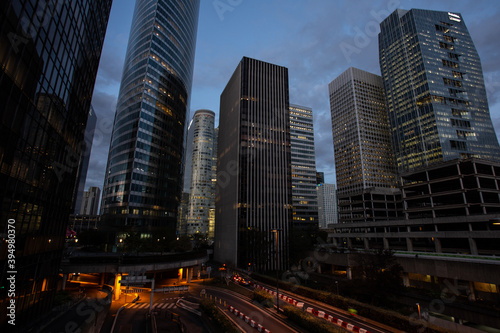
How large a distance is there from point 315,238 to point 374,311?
315 feet

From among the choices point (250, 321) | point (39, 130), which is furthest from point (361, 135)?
point (39, 130)

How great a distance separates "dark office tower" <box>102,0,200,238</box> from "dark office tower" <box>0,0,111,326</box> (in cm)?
4410

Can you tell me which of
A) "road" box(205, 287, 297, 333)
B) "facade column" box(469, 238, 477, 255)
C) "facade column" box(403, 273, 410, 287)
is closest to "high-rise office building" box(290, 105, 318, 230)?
"facade column" box(469, 238, 477, 255)

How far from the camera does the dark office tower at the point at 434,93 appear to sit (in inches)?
5212

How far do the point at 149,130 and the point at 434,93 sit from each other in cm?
15408

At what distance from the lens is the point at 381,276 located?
2745cm

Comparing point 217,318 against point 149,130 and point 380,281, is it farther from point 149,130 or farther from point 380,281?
point 149,130

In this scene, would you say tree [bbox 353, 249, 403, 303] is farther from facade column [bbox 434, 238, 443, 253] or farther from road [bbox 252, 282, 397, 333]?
facade column [bbox 434, 238, 443, 253]

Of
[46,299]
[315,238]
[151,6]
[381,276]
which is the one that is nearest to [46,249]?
[46,299]

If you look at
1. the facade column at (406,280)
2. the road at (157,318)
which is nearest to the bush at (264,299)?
the road at (157,318)

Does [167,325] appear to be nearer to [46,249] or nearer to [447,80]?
[46,249]

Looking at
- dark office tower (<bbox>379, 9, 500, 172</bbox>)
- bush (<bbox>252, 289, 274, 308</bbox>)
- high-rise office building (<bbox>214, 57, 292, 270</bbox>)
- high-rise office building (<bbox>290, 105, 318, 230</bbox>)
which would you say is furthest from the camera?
high-rise office building (<bbox>290, 105, 318, 230</bbox>)

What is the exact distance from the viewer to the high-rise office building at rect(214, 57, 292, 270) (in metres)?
78.6

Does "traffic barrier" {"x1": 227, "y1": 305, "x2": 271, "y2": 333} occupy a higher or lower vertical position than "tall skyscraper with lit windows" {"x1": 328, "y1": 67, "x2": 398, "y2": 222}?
lower
